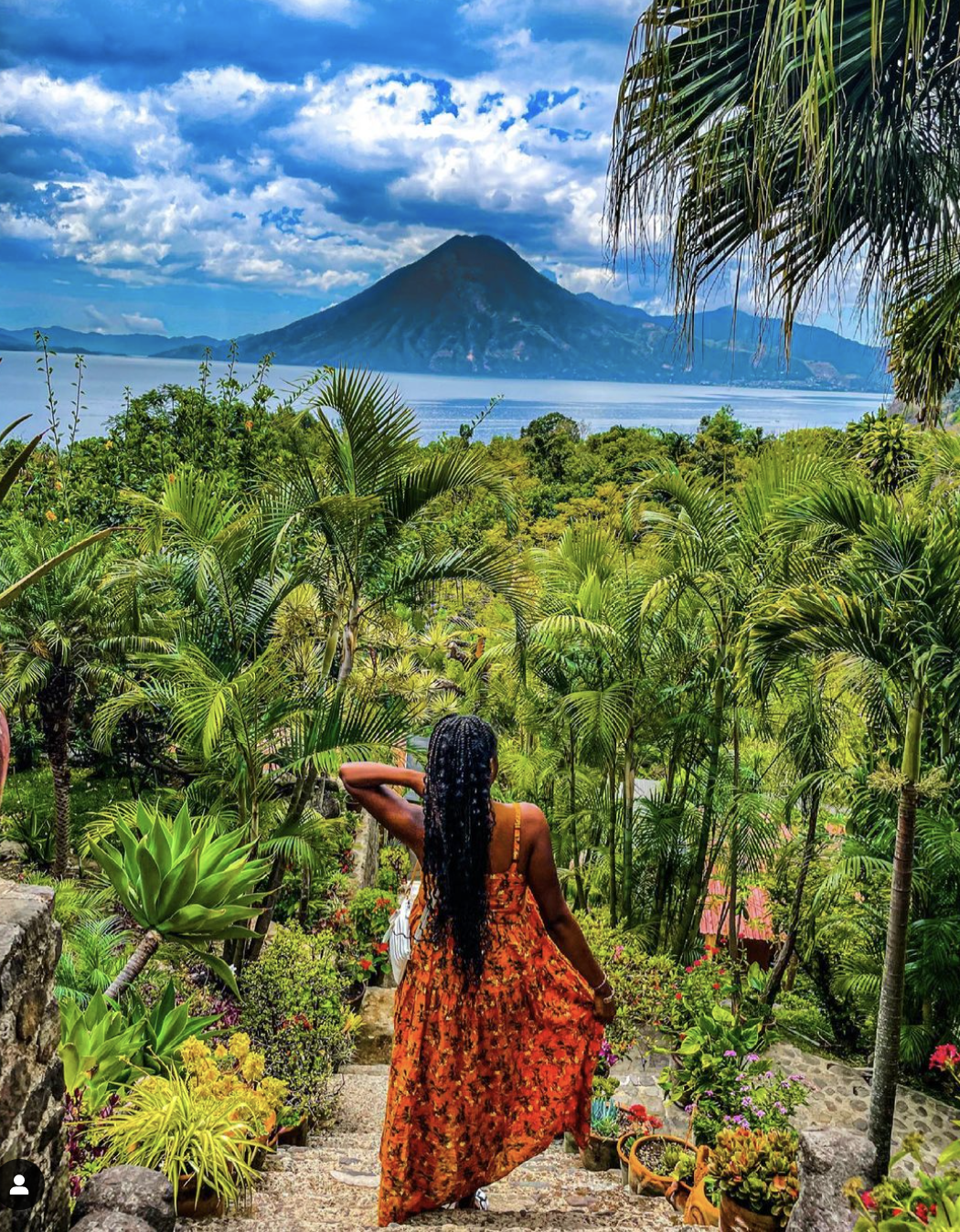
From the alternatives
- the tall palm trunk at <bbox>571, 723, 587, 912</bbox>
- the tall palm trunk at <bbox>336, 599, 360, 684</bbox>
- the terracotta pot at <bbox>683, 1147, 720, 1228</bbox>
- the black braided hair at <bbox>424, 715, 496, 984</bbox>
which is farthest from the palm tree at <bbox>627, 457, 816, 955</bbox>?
the black braided hair at <bbox>424, 715, 496, 984</bbox>

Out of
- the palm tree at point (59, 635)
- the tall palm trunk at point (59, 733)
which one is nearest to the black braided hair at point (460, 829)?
the palm tree at point (59, 635)

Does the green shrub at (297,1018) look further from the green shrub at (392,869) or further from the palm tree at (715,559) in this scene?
the green shrub at (392,869)

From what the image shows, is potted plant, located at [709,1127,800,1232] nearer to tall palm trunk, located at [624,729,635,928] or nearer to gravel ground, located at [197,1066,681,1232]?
gravel ground, located at [197,1066,681,1232]

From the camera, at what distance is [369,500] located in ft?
18.4

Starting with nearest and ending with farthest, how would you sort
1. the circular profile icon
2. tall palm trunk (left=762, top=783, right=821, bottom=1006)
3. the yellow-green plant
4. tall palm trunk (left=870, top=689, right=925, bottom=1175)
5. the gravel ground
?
the circular profile icon → the gravel ground → the yellow-green plant → tall palm trunk (left=870, top=689, right=925, bottom=1175) → tall palm trunk (left=762, top=783, right=821, bottom=1006)

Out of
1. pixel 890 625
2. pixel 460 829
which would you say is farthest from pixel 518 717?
pixel 460 829

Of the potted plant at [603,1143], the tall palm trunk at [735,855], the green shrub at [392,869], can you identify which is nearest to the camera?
the potted plant at [603,1143]

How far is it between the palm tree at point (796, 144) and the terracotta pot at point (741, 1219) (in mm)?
2966

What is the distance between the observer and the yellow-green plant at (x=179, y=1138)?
2670 millimetres

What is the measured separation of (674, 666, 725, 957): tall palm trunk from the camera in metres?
6.64

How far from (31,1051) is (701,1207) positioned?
2.60 metres

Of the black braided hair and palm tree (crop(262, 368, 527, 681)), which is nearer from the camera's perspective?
the black braided hair

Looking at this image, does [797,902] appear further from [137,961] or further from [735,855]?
[137,961]

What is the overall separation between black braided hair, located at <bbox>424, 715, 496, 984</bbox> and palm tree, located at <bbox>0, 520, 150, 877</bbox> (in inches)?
251
